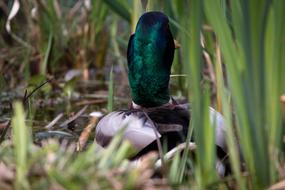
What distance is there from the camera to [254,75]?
5.75 feet

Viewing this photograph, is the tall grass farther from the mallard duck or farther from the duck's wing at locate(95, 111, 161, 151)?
the mallard duck

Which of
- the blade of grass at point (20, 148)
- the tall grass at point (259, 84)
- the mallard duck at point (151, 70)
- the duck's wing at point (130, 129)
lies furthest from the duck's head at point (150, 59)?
the blade of grass at point (20, 148)

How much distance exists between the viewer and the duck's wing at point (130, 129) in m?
2.22

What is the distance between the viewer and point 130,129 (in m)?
2.26

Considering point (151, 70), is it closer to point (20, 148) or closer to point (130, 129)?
point (130, 129)

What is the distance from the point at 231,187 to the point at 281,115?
226 millimetres

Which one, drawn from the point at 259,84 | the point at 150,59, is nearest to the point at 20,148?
the point at 259,84

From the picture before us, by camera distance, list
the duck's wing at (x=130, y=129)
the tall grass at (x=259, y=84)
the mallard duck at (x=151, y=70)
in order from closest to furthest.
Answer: the tall grass at (x=259, y=84) → the duck's wing at (x=130, y=129) → the mallard duck at (x=151, y=70)

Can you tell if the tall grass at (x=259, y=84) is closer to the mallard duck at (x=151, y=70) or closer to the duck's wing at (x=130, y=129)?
the duck's wing at (x=130, y=129)

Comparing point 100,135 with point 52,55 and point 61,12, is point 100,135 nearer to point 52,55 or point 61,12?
point 52,55

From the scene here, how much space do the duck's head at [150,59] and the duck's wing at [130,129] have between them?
1.02 feet

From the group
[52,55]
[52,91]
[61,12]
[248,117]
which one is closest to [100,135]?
[248,117]

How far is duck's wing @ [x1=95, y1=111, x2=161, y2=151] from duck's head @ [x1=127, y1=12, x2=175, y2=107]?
31 cm

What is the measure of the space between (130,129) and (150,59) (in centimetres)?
59
